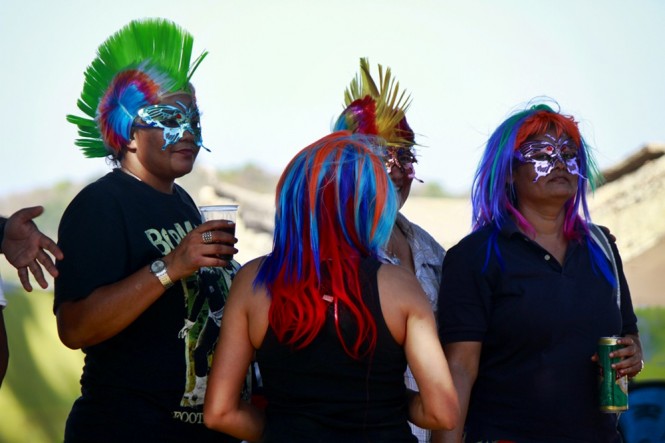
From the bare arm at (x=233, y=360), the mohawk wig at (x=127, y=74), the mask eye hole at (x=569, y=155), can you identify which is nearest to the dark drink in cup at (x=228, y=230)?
the bare arm at (x=233, y=360)

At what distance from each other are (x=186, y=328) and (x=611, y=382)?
1466mm

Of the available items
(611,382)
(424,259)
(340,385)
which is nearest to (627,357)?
(611,382)

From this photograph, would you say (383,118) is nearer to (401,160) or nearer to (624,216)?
(401,160)

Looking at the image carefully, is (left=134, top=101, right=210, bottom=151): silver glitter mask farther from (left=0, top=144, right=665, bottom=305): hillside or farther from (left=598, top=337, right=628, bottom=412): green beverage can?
(left=0, top=144, right=665, bottom=305): hillside

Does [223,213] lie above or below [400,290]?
above

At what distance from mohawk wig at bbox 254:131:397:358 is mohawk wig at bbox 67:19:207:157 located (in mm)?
1104

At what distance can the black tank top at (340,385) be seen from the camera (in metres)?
2.67

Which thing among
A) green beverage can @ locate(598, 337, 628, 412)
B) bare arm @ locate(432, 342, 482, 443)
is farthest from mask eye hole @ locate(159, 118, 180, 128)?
green beverage can @ locate(598, 337, 628, 412)

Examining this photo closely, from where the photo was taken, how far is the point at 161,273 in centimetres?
316

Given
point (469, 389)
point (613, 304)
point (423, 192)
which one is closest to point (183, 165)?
point (469, 389)

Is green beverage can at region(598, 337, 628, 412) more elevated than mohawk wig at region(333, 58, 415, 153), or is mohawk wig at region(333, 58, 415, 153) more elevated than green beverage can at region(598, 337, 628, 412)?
mohawk wig at region(333, 58, 415, 153)

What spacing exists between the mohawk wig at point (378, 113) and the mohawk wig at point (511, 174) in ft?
1.30

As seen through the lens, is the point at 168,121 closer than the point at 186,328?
No

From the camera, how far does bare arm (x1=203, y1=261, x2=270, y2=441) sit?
2.79 meters
